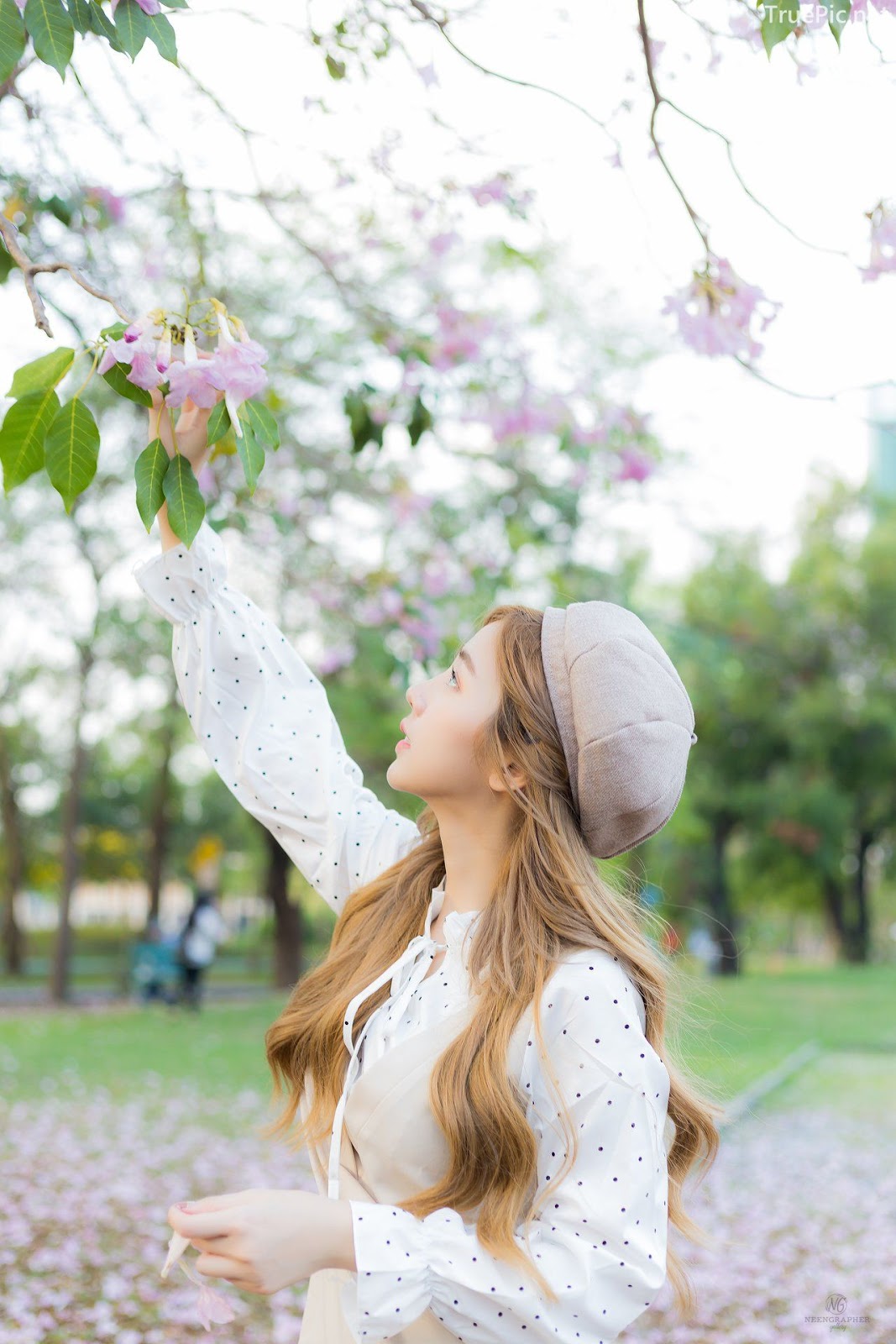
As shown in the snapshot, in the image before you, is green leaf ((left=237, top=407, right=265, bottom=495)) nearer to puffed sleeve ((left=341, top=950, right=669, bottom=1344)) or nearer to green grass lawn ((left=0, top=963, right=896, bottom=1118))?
puffed sleeve ((left=341, top=950, right=669, bottom=1344))

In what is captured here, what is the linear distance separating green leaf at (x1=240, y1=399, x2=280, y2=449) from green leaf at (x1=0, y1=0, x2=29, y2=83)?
1.67 ft

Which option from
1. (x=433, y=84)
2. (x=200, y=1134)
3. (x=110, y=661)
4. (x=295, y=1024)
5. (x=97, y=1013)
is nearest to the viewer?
(x=295, y=1024)

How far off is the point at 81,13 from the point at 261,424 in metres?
0.58

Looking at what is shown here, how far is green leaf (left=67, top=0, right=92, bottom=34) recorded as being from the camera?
165 cm

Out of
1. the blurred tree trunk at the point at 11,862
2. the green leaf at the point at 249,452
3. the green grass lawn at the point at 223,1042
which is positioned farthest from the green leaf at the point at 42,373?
the blurred tree trunk at the point at 11,862

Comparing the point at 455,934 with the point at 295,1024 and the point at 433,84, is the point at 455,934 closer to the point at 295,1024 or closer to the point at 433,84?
the point at 295,1024

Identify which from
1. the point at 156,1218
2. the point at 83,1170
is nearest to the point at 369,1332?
the point at 156,1218

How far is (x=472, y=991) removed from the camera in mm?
1670

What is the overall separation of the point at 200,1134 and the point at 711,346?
19.1ft

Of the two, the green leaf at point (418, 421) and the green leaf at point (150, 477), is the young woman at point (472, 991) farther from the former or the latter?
the green leaf at point (418, 421)

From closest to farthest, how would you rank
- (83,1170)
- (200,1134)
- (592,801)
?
1. (592,801)
2. (83,1170)
3. (200,1134)

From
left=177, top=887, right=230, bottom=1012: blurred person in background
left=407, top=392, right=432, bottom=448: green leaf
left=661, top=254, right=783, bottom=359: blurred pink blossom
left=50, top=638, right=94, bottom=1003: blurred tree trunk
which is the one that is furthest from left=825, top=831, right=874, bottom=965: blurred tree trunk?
left=661, top=254, right=783, bottom=359: blurred pink blossom

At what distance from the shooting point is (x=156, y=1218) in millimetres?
5227

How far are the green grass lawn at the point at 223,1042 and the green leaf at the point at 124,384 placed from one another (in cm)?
444
